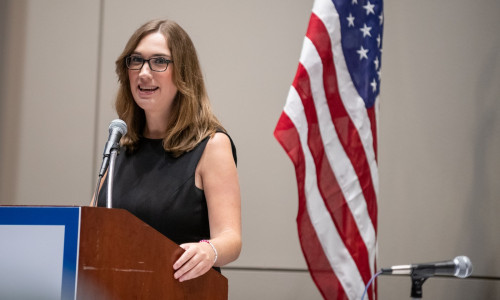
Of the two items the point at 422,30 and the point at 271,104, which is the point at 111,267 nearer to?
the point at 271,104

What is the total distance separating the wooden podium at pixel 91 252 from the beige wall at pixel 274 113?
6.83ft

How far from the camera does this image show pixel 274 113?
3404mm

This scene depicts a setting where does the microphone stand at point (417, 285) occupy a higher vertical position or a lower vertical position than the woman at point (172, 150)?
lower

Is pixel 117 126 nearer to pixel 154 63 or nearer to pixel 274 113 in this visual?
pixel 154 63

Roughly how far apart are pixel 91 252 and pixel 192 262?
0.97 feet

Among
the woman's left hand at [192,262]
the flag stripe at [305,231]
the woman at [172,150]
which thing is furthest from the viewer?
the flag stripe at [305,231]

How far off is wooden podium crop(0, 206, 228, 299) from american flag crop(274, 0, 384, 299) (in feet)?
4.38

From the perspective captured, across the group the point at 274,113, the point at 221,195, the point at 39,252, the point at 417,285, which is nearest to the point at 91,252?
the point at 39,252

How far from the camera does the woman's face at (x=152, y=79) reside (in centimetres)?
208

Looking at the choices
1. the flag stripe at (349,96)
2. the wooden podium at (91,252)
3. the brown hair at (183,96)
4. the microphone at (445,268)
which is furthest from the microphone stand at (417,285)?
the flag stripe at (349,96)

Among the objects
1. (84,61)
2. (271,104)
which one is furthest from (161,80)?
(84,61)

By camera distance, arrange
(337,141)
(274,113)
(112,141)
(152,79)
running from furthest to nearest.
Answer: (274,113) < (337,141) < (152,79) < (112,141)

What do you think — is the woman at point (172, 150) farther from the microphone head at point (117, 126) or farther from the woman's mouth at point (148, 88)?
the microphone head at point (117, 126)

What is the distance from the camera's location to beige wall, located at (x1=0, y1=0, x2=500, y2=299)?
10.6ft
